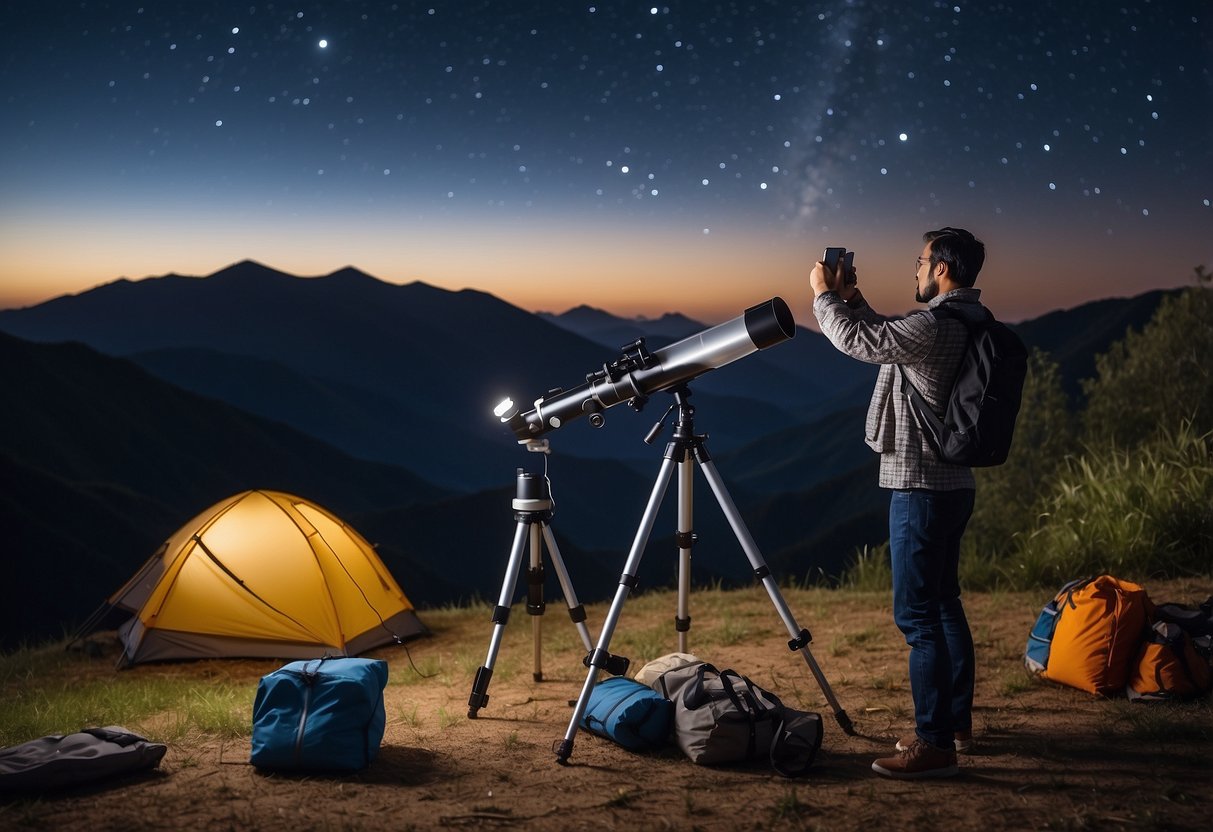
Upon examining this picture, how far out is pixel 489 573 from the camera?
60594 mm

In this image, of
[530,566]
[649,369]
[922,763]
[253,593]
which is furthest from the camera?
[253,593]

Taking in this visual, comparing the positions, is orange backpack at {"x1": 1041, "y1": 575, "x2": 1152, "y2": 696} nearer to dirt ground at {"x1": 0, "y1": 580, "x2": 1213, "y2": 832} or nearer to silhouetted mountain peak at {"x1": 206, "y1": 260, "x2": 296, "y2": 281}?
dirt ground at {"x1": 0, "y1": 580, "x2": 1213, "y2": 832}

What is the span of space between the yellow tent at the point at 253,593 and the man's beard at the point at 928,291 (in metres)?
4.34

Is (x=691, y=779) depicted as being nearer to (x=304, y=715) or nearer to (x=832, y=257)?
(x=304, y=715)

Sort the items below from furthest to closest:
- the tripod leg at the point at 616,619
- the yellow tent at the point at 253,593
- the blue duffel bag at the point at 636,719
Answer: the yellow tent at the point at 253,593 < the blue duffel bag at the point at 636,719 < the tripod leg at the point at 616,619

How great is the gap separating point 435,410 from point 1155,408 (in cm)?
9434

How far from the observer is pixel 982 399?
3.22 m

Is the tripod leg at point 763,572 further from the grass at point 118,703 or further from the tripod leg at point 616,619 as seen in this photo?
the grass at point 118,703

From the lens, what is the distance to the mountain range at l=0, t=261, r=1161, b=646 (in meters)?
A: 42.7

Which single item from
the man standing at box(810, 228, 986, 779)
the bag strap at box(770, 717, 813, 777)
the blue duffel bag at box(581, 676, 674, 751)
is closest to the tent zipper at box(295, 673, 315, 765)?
the blue duffel bag at box(581, 676, 674, 751)

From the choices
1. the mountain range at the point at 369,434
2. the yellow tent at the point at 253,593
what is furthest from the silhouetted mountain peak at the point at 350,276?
the yellow tent at the point at 253,593

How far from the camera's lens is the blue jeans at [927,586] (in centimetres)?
337

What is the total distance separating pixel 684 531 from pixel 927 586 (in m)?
1.36

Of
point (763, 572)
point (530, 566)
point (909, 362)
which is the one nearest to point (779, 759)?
point (763, 572)
